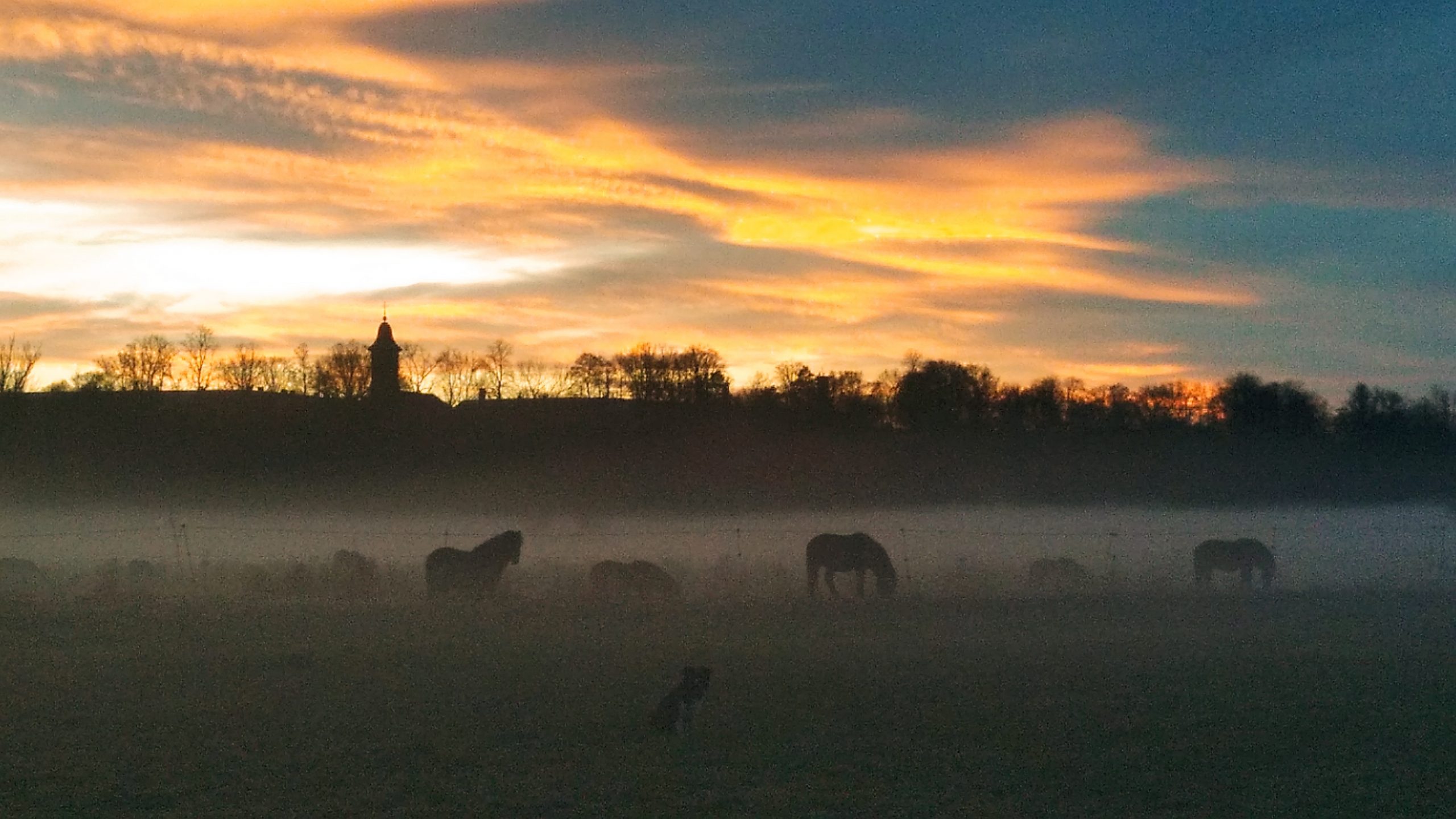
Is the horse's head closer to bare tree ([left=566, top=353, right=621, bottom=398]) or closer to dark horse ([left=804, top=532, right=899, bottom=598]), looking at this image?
dark horse ([left=804, top=532, right=899, bottom=598])

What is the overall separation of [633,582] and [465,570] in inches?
125

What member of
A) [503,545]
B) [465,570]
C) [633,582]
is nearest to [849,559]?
[633,582]

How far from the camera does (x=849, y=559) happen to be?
1043 inches

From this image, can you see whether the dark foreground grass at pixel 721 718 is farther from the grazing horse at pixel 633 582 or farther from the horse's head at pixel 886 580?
the horse's head at pixel 886 580

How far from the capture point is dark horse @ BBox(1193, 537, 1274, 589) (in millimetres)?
29047

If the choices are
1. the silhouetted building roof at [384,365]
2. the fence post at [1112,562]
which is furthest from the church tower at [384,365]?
the fence post at [1112,562]

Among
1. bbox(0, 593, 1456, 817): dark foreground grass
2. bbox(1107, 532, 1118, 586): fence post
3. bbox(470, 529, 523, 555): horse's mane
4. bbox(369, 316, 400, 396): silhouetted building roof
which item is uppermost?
bbox(369, 316, 400, 396): silhouetted building roof

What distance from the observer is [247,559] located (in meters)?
34.1

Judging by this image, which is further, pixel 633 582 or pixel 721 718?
Result: pixel 633 582

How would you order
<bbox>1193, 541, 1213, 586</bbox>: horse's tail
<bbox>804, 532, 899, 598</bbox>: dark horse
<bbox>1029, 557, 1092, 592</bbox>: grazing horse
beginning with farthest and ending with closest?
<bbox>1193, 541, 1213, 586</bbox>: horse's tail, <bbox>1029, 557, 1092, 592</bbox>: grazing horse, <bbox>804, 532, 899, 598</bbox>: dark horse

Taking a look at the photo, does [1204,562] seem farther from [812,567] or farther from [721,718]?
[721,718]

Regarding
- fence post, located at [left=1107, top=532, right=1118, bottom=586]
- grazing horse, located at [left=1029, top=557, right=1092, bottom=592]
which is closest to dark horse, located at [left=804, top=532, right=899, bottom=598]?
grazing horse, located at [left=1029, top=557, right=1092, bottom=592]

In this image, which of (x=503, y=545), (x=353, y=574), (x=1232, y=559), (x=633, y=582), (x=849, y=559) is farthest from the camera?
(x=1232, y=559)

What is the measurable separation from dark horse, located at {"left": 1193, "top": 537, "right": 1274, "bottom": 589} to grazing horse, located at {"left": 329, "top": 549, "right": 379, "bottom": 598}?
18.2 metres
